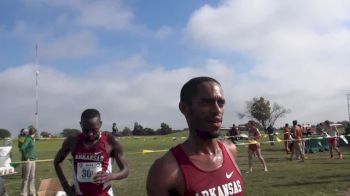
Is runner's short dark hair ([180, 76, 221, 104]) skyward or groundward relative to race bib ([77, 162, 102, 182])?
skyward

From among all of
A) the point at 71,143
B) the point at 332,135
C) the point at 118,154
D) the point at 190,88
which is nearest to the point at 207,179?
the point at 190,88

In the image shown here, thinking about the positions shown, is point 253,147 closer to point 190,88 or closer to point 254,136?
point 254,136

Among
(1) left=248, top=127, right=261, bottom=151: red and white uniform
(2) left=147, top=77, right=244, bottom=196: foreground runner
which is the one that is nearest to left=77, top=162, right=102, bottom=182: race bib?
(2) left=147, top=77, right=244, bottom=196: foreground runner

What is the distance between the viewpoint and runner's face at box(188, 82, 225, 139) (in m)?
2.71

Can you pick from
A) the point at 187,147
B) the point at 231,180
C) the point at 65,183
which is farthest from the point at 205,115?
the point at 65,183

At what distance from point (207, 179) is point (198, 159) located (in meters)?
0.13

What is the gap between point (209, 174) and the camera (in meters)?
2.76

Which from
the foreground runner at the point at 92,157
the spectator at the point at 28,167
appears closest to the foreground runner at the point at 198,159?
the foreground runner at the point at 92,157

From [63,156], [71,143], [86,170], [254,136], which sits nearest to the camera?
[86,170]

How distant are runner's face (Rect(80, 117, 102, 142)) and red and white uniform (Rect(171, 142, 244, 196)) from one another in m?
2.87

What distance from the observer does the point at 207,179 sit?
8.94ft

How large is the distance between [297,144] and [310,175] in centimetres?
519

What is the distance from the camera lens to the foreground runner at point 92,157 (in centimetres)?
539

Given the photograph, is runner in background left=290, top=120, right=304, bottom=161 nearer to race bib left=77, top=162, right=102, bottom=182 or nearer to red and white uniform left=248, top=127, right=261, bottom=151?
red and white uniform left=248, top=127, right=261, bottom=151
